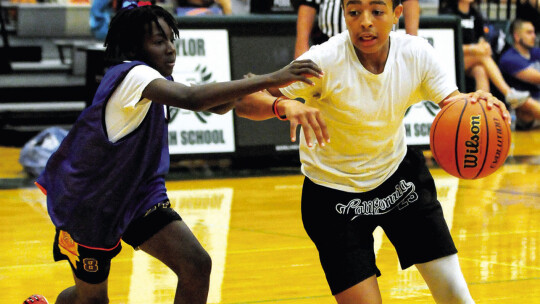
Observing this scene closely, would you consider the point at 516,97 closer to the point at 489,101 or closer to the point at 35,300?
the point at 489,101

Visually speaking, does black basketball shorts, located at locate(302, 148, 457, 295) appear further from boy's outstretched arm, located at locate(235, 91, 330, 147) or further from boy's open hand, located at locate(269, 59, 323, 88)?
boy's open hand, located at locate(269, 59, 323, 88)

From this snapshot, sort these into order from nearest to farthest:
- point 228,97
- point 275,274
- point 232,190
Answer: point 228,97
point 275,274
point 232,190

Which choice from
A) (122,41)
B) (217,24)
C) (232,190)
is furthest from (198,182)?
(122,41)

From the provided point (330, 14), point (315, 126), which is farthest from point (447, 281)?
point (330, 14)

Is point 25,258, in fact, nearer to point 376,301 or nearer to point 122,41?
point 122,41

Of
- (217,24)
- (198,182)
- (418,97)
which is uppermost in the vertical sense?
(418,97)

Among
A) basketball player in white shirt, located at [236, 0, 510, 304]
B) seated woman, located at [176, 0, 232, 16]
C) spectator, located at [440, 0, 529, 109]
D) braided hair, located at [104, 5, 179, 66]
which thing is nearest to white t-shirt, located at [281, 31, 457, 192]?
basketball player in white shirt, located at [236, 0, 510, 304]

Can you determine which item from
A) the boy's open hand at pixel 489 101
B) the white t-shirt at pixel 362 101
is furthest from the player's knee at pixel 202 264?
the boy's open hand at pixel 489 101

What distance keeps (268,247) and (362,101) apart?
2630mm

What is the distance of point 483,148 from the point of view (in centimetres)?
381

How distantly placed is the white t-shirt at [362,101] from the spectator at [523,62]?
8.88 m

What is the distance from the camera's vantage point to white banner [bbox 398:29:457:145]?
9.87m

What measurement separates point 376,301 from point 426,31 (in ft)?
22.4

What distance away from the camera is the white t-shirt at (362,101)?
3748mm
